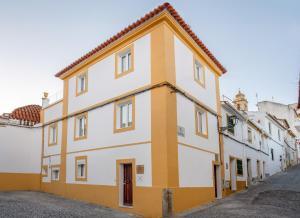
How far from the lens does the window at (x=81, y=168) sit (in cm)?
1455

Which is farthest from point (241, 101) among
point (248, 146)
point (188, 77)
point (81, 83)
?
point (81, 83)

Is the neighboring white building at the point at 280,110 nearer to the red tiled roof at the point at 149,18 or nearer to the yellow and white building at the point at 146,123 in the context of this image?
the red tiled roof at the point at 149,18

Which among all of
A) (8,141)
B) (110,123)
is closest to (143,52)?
(110,123)

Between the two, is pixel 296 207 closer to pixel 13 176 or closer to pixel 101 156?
pixel 101 156

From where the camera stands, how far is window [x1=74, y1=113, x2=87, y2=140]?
15.5m

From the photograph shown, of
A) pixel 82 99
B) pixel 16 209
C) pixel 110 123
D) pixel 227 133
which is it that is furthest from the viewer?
pixel 227 133

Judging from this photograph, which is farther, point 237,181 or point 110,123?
point 237,181

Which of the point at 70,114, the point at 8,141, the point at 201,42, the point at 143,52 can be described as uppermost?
the point at 201,42

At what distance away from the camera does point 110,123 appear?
13414 millimetres

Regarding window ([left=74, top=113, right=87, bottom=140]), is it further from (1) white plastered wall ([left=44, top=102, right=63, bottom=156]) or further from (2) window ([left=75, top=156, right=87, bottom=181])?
(1) white plastered wall ([left=44, top=102, right=63, bottom=156])

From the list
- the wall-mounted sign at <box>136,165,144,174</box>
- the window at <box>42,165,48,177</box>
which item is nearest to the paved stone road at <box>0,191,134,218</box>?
the wall-mounted sign at <box>136,165,144,174</box>

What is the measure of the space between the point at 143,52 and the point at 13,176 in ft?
40.1

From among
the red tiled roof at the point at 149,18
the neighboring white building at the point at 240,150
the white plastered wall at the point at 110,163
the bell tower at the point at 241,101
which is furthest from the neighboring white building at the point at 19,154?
the bell tower at the point at 241,101

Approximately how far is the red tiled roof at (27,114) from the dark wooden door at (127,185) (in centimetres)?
1153
